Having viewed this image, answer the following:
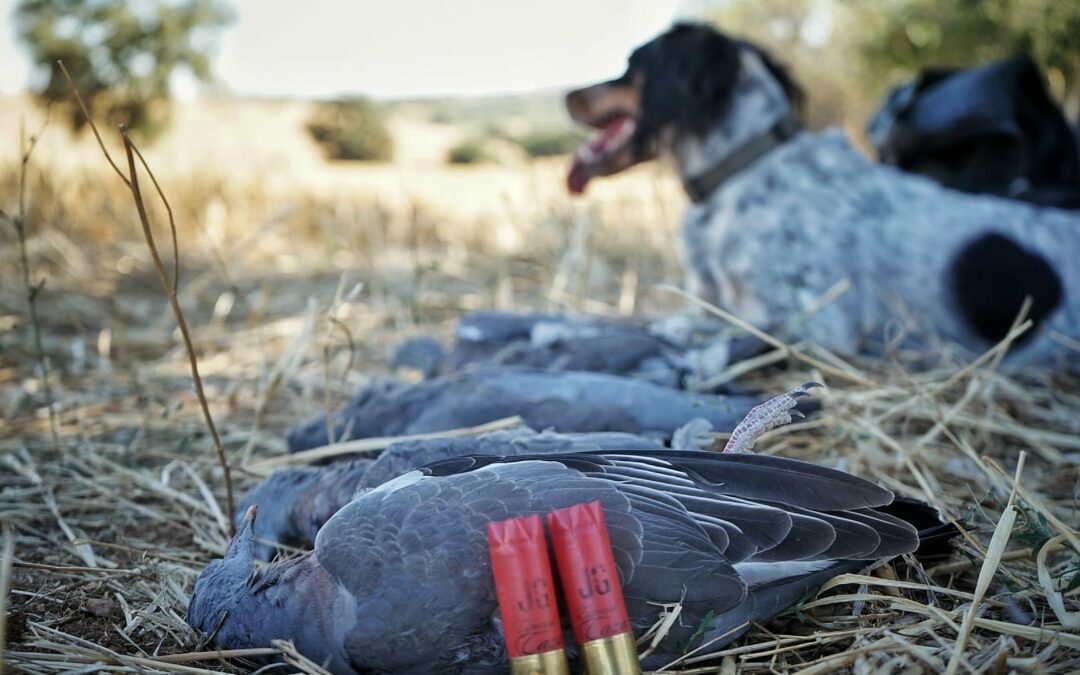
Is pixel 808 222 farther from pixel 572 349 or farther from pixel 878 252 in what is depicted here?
pixel 572 349

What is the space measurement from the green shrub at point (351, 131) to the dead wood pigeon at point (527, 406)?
33276 millimetres

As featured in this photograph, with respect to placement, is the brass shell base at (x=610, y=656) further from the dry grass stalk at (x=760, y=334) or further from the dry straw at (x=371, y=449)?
the dry grass stalk at (x=760, y=334)

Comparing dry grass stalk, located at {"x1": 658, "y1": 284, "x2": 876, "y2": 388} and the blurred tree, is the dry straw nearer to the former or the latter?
dry grass stalk, located at {"x1": 658, "y1": 284, "x2": 876, "y2": 388}

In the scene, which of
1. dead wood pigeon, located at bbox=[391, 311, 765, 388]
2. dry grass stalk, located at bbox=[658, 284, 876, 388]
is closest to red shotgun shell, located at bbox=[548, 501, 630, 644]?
dry grass stalk, located at bbox=[658, 284, 876, 388]

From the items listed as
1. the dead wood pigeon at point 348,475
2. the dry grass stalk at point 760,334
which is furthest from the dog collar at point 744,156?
the dead wood pigeon at point 348,475

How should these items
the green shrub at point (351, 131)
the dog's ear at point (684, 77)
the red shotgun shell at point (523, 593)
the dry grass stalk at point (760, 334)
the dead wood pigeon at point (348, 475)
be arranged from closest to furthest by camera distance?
the red shotgun shell at point (523, 593), the dead wood pigeon at point (348, 475), the dry grass stalk at point (760, 334), the dog's ear at point (684, 77), the green shrub at point (351, 131)

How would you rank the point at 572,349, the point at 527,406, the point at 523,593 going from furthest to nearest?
the point at 572,349 → the point at 527,406 → the point at 523,593

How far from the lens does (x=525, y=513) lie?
1.39 metres

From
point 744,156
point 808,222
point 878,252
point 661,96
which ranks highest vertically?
point 661,96

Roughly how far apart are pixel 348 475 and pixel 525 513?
692 millimetres

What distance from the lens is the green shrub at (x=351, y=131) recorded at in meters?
35.3

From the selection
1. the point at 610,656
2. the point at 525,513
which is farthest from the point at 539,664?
the point at 525,513

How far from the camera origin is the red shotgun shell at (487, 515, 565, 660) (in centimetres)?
125

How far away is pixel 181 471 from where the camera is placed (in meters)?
2.77
